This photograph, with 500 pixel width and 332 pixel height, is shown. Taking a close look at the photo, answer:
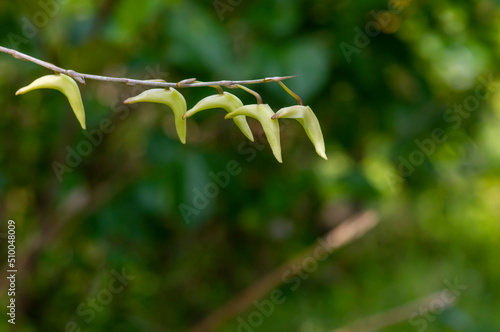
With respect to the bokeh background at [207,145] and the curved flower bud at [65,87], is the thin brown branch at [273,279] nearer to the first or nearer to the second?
the bokeh background at [207,145]

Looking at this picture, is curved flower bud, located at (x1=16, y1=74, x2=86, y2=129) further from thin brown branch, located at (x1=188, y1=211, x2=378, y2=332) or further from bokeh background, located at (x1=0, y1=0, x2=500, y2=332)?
thin brown branch, located at (x1=188, y1=211, x2=378, y2=332)

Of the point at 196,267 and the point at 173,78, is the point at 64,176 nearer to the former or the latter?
the point at 173,78

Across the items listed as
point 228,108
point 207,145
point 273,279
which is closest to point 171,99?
point 228,108

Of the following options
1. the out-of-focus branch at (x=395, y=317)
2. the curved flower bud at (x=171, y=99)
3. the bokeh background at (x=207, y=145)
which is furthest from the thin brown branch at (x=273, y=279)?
the curved flower bud at (x=171, y=99)

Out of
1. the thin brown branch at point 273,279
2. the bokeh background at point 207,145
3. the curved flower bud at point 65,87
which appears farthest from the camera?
the thin brown branch at point 273,279

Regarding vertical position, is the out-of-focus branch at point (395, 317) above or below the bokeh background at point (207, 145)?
below

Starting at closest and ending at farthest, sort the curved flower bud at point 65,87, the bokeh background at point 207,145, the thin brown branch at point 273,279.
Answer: the curved flower bud at point 65,87, the bokeh background at point 207,145, the thin brown branch at point 273,279

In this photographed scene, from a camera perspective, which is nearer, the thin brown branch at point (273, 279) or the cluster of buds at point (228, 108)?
the cluster of buds at point (228, 108)

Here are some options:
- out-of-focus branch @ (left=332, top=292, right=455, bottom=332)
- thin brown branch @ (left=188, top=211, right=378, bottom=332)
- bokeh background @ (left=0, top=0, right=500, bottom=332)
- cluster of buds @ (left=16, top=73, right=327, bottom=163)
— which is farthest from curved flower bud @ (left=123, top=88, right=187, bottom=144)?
out-of-focus branch @ (left=332, top=292, right=455, bottom=332)
